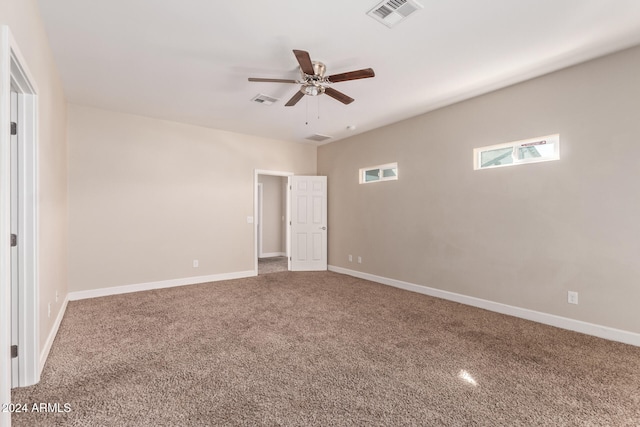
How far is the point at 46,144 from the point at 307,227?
4552 millimetres

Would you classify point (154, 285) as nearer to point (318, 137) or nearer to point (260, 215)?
point (260, 215)

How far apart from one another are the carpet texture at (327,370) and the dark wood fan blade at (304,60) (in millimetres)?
2552

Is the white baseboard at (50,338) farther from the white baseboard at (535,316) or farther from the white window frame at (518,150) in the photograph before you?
the white window frame at (518,150)

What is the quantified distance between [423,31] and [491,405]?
2.93 m

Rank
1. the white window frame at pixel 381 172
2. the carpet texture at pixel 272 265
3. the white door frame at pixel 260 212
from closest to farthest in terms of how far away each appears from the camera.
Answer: the white window frame at pixel 381 172
the carpet texture at pixel 272 265
the white door frame at pixel 260 212

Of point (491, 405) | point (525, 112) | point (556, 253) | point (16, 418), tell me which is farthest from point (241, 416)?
point (525, 112)

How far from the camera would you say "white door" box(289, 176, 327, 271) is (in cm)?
657

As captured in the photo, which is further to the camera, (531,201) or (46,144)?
(531,201)

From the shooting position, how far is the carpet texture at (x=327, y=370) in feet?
6.06

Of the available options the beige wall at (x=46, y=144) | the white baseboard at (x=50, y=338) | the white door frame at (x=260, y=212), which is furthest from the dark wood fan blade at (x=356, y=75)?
the white door frame at (x=260, y=212)

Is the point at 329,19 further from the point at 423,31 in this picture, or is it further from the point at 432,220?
the point at 432,220

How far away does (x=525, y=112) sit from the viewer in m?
3.61

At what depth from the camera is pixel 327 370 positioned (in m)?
2.37

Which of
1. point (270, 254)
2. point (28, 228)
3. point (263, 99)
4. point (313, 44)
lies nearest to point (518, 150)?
point (313, 44)
